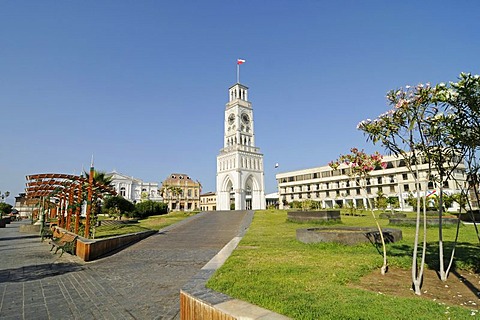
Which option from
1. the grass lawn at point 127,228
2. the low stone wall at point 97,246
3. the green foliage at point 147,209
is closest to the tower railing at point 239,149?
the green foliage at point 147,209

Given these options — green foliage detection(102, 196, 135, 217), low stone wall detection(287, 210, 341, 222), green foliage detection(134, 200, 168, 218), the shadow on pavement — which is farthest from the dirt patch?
green foliage detection(134, 200, 168, 218)

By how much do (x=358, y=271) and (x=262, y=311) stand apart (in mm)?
3857

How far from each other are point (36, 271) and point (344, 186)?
64.9 m

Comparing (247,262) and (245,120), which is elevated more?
(245,120)

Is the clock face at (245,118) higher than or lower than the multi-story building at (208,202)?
higher

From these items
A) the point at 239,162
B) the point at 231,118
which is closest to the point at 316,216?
the point at 239,162

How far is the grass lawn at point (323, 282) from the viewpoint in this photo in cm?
373

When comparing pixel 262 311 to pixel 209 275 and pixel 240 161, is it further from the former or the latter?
pixel 240 161

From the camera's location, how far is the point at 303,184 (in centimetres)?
7556

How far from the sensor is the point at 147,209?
3628 cm

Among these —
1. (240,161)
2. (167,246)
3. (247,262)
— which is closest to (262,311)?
(247,262)

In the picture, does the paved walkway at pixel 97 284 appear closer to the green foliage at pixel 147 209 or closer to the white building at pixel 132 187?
the green foliage at pixel 147 209

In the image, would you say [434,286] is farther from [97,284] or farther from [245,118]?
[245,118]

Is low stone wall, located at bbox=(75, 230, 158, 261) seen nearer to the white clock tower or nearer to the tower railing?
the white clock tower
